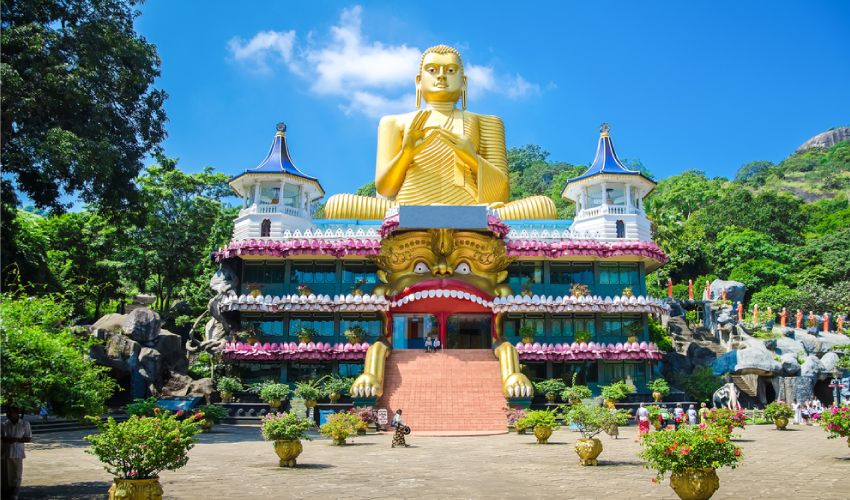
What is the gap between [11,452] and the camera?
10344mm

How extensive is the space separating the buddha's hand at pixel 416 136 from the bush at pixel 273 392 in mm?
12913

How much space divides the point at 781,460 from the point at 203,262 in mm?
34797

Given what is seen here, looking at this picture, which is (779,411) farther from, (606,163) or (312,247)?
(312,247)

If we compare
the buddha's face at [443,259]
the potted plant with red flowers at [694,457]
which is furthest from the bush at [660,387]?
the potted plant with red flowers at [694,457]

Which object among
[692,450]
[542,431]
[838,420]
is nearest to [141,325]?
[542,431]

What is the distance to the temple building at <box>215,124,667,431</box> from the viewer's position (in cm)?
2906

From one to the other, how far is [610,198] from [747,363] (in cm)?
1012

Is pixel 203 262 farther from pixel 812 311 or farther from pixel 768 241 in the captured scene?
pixel 768 241

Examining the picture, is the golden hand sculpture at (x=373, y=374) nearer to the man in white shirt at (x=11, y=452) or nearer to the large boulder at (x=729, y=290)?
the man in white shirt at (x=11, y=452)

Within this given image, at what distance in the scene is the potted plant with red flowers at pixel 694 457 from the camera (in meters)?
9.38

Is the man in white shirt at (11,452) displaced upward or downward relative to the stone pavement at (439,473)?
upward

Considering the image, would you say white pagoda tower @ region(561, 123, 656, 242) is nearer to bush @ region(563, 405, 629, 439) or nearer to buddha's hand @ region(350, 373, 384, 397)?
buddha's hand @ region(350, 373, 384, 397)

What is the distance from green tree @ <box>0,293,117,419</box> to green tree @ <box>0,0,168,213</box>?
10.9 meters

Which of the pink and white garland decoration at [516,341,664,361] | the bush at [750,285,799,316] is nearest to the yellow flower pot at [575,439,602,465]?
the pink and white garland decoration at [516,341,664,361]
